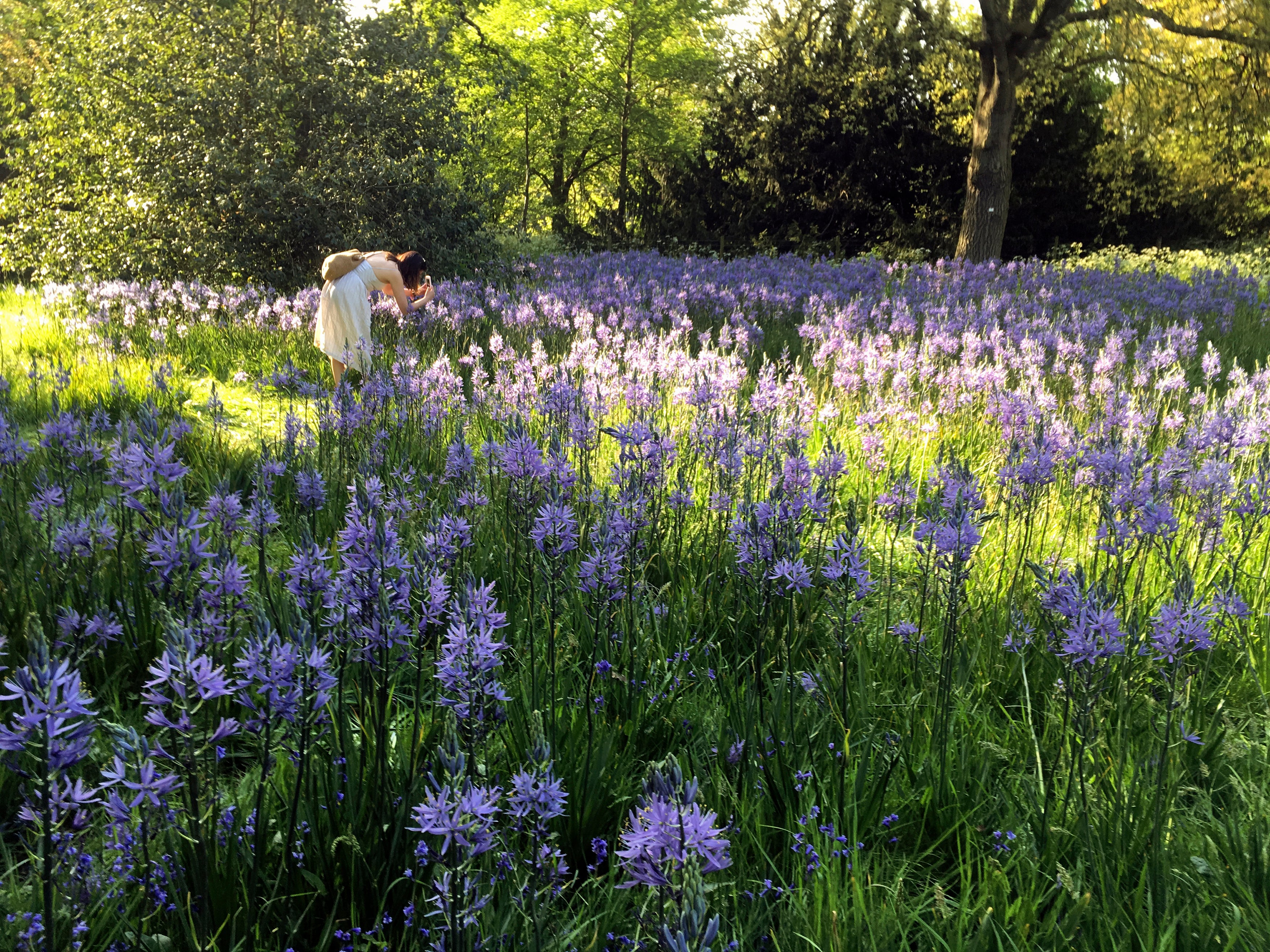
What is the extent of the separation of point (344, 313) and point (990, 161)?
43.8 ft

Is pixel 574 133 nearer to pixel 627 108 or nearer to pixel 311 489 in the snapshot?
pixel 627 108

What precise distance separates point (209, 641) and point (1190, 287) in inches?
563

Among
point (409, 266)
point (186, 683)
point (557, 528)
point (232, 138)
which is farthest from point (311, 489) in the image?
point (232, 138)

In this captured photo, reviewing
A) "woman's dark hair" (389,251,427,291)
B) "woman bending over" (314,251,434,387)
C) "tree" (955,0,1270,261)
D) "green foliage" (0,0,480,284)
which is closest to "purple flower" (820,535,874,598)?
"woman bending over" (314,251,434,387)

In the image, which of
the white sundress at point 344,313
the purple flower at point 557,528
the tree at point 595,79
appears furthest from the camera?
the tree at point 595,79

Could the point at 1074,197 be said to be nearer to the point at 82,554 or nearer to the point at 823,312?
the point at 823,312

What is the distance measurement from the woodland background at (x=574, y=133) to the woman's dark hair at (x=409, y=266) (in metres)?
3.84

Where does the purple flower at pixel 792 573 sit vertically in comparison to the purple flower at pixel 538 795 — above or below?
above

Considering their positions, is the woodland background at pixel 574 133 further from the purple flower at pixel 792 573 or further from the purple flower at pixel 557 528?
the purple flower at pixel 792 573

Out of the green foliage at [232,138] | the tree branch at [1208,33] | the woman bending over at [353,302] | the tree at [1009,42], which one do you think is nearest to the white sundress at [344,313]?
the woman bending over at [353,302]

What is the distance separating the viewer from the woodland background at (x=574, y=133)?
11.5m

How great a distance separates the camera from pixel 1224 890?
1.90 metres

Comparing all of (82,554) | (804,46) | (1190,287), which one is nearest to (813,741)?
(82,554)

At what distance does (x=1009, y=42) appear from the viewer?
50.6 feet
